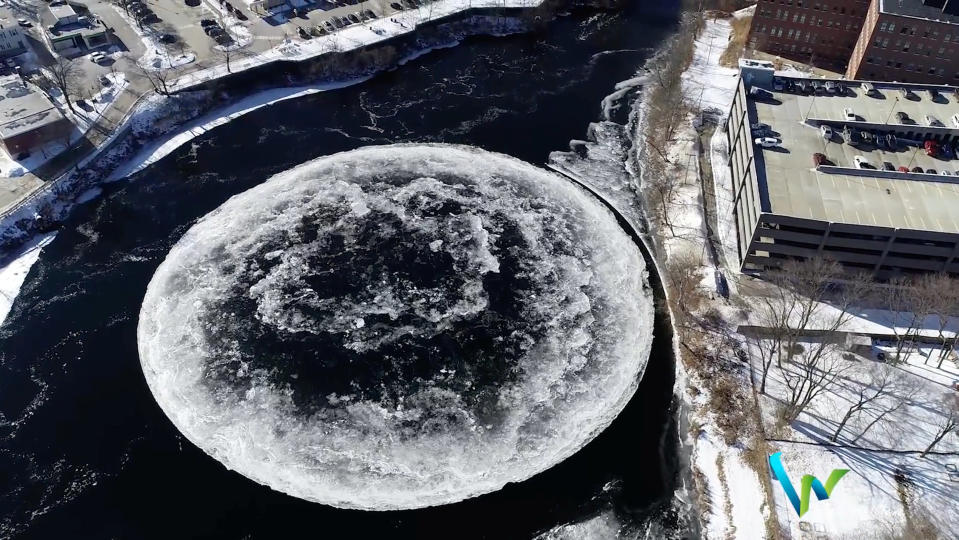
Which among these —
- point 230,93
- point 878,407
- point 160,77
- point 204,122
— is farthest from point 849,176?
point 160,77

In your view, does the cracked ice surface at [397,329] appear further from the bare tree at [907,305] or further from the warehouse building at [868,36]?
the warehouse building at [868,36]

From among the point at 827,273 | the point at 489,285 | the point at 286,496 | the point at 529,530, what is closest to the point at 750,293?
the point at 827,273

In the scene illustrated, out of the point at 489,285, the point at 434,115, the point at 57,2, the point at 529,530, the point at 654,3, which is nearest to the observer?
the point at 529,530

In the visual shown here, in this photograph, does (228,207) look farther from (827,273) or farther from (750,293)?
(827,273)

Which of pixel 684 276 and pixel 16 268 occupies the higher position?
pixel 684 276

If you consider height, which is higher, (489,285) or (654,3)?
(654,3)

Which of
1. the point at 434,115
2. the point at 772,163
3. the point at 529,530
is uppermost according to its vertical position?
the point at 772,163

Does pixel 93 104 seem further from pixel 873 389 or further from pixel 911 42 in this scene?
pixel 911 42
